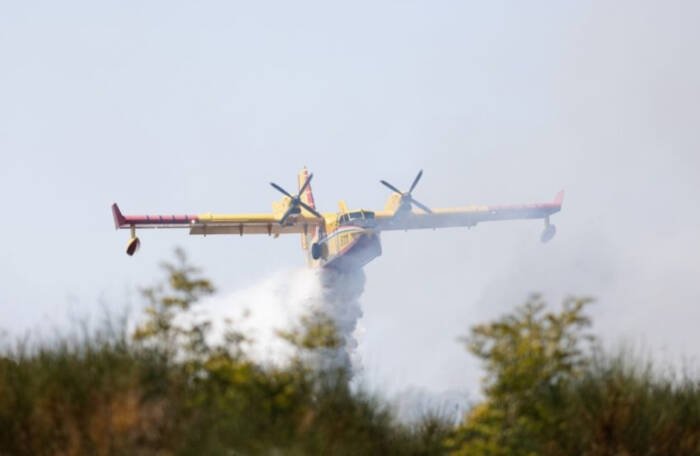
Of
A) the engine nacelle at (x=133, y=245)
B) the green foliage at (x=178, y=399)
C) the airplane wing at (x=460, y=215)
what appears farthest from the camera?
the airplane wing at (x=460, y=215)

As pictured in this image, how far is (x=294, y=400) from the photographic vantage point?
1098cm

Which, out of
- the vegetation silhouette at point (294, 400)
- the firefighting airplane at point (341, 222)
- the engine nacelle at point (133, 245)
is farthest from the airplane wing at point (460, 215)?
the vegetation silhouette at point (294, 400)

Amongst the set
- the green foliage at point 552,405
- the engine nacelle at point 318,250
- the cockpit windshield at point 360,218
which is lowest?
the green foliage at point 552,405

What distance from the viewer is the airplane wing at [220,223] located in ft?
156

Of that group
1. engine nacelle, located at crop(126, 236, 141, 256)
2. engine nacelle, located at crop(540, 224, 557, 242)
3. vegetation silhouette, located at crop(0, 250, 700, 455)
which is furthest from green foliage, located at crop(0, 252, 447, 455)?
engine nacelle, located at crop(540, 224, 557, 242)

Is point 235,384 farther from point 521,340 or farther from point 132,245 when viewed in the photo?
point 132,245

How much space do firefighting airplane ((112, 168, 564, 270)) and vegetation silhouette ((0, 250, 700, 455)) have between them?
1337 inches

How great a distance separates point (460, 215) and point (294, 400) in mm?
42775

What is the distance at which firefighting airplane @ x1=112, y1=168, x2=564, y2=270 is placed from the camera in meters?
46.8

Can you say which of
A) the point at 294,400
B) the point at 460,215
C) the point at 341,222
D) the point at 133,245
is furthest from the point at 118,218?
the point at 294,400

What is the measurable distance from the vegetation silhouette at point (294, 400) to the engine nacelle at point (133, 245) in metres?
33.0

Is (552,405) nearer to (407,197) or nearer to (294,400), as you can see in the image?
(294,400)

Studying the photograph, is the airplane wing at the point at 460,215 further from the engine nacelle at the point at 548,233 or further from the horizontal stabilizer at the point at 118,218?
the horizontal stabilizer at the point at 118,218

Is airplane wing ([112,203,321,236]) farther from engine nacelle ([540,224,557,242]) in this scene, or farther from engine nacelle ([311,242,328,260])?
engine nacelle ([540,224,557,242])
